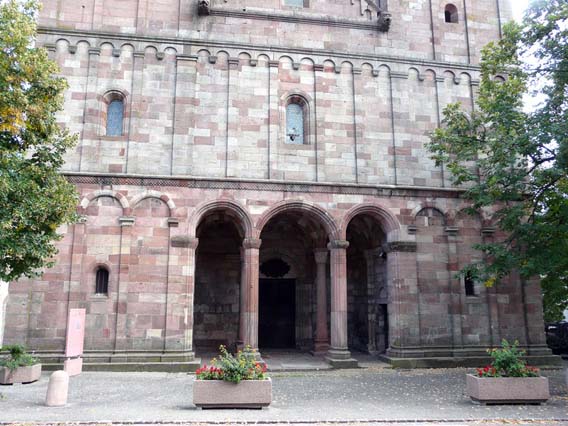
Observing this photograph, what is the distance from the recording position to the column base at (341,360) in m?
16.4

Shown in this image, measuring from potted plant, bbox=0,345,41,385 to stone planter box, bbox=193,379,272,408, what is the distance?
18.7 feet

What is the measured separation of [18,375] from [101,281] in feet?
12.5

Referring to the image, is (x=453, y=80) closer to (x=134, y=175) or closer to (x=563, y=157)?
(x=563, y=157)

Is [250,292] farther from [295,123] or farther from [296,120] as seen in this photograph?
[296,120]

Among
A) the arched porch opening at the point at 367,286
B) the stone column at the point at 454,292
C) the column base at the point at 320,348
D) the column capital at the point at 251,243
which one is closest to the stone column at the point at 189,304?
the column capital at the point at 251,243

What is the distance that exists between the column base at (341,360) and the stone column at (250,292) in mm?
2651

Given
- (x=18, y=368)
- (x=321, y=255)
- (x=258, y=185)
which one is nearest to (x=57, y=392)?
(x=18, y=368)

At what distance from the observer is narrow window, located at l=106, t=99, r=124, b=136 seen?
17047mm

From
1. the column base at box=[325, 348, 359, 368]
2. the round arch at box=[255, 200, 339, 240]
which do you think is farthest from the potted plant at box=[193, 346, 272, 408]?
the round arch at box=[255, 200, 339, 240]

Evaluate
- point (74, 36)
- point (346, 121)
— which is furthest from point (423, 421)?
point (74, 36)

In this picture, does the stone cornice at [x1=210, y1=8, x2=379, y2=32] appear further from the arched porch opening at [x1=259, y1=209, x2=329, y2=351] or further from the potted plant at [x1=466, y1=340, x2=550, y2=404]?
the potted plant at [x1=466, y1=340, x2=550, y2=404]

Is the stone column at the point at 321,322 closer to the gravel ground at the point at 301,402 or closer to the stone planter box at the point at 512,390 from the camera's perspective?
the gravel ground at the point at 301,402

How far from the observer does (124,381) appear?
1373 cm

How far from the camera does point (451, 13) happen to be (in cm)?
2030
